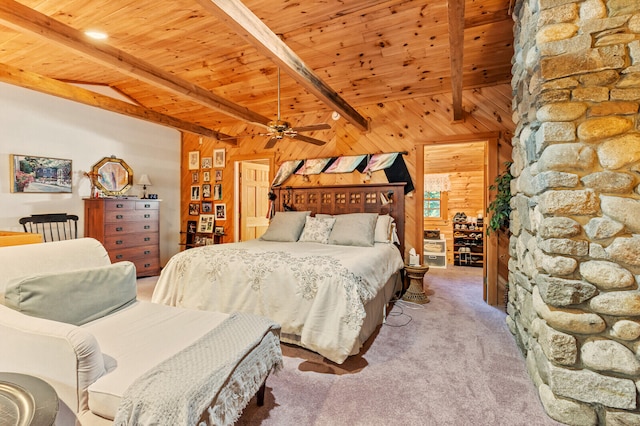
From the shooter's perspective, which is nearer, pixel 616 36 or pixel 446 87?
pixel 616 36

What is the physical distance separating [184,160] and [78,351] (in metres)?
5.42

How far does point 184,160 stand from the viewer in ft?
20.1

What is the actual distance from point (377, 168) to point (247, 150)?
2.43 meters

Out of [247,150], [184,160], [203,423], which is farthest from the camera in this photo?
[184,160]

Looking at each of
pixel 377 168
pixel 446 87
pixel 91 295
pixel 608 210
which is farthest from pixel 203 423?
pixel 446 87

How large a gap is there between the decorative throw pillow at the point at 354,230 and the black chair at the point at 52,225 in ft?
12.2

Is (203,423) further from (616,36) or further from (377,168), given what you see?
(377,168)

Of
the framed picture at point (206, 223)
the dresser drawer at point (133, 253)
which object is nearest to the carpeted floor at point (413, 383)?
the dresser drawer at point (133, 253)

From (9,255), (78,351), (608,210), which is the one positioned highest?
(608,210)

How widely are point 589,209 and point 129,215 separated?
539cm

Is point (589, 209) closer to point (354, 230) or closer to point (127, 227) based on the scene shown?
point (354, 230)

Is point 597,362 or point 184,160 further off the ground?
point 184,160

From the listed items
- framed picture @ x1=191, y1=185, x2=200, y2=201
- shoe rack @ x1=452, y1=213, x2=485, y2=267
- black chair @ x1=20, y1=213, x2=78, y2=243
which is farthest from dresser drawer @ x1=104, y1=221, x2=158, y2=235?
shoe rack @ x1=452, y1=213, x2=485, y2=267

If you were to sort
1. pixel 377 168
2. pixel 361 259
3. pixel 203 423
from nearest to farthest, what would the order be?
pixel 203 423, pixel 361 259, pixel 377 168
